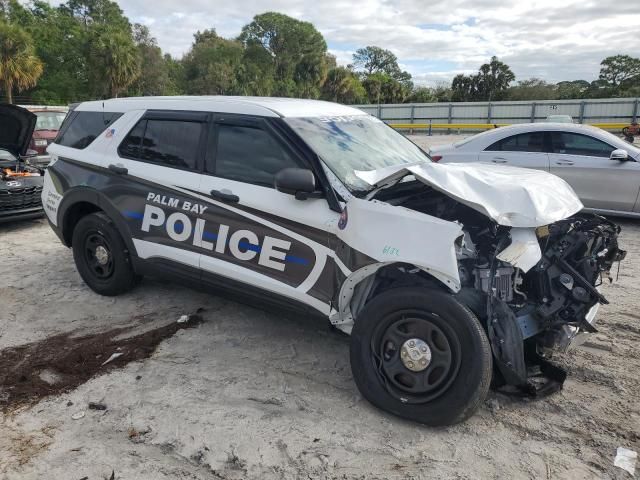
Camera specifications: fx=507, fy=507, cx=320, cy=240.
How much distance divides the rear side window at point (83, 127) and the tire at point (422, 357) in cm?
322

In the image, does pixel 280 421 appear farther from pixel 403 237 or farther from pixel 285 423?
pixel 403 237

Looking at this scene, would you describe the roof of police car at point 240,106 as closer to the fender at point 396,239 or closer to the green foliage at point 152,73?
the fender at point 396,239

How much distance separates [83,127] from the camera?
497 cm

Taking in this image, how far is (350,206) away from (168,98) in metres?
2.41

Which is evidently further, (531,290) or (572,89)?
(572,89)

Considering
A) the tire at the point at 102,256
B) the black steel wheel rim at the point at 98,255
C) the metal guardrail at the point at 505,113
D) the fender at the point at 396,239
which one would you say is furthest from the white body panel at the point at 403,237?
the metal guardrail at the point at 505,113

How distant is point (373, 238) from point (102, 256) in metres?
3.06

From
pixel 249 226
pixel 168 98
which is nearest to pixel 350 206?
pixel 249 226

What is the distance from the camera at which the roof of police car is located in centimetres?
383

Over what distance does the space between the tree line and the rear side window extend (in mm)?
29625

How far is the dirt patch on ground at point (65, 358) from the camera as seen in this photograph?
343 cm

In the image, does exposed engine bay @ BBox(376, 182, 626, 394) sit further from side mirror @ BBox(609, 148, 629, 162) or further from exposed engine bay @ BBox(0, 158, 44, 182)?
exposed engine bay @ BBox(0, 158, 44, 182)

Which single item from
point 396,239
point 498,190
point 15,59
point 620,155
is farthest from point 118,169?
point 15,59

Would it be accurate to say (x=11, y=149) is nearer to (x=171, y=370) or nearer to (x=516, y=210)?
(x=171, y=370)
